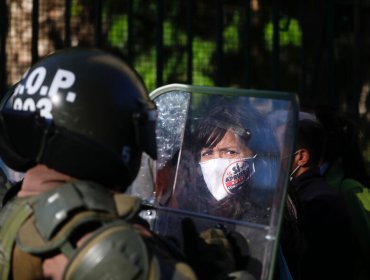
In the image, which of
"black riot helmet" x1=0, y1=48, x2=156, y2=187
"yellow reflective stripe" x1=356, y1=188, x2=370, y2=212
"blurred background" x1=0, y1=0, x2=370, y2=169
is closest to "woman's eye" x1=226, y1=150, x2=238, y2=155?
"black riot helmet" x1=0, y1=48, x2=156, y2=187

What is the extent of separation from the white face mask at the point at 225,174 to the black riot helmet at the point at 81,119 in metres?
0.53

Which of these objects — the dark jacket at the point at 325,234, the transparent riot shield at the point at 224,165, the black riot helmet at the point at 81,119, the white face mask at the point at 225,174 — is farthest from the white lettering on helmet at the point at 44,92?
the dark jacket at the point at 325,234

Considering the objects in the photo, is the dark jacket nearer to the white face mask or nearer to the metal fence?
the white face mask

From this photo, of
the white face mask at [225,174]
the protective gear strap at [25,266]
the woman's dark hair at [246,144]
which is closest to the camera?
the protective gear strap at [25,266]

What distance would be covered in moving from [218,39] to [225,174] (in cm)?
249

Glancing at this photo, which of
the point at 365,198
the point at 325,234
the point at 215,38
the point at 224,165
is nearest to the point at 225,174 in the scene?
the point at 224,165

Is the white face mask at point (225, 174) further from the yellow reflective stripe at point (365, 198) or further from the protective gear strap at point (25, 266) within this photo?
the yellow reflective stripe at point (365, 198)

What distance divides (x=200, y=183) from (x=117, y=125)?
0.67 meters

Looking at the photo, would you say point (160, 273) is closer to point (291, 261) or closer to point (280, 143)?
point (280, 143)

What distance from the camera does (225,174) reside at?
8.84 feet

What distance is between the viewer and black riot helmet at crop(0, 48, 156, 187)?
203cm

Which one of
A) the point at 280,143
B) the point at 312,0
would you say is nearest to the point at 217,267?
the point at 280,143

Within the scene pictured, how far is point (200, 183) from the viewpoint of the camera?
2695 millimetres

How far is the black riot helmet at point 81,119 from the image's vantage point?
2033mm
